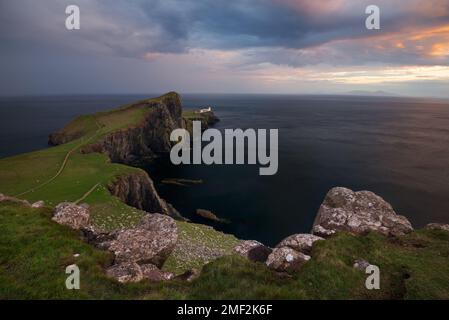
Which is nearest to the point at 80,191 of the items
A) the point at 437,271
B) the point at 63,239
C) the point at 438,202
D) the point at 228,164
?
the point at 63,239

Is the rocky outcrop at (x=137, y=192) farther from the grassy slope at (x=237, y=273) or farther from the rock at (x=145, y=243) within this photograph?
the grassy slope at (x=237, y=273)

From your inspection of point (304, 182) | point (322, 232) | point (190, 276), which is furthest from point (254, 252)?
point (304, 182)

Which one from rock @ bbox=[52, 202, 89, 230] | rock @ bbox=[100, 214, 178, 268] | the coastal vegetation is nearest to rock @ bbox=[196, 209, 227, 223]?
the coastal vegetation

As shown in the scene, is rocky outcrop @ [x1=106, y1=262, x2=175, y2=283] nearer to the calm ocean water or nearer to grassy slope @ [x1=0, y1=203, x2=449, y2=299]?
grassy slope @ [x1=0, y1=203, x2=449, y2=299]

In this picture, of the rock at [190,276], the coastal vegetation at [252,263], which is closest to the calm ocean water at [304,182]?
the coastal vegetation at [252,263]

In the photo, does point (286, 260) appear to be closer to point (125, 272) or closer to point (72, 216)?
point (125, 272)

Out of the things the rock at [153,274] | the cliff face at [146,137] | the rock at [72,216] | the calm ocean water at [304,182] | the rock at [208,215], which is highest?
the cliff face at [146,137]
